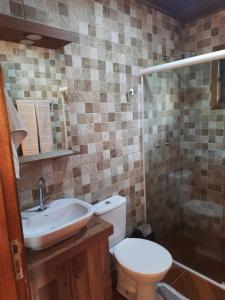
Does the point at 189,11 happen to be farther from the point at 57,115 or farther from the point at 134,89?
the point at 57,115

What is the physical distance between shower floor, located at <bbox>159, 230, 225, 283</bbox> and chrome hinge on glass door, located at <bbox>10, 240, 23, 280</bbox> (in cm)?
202

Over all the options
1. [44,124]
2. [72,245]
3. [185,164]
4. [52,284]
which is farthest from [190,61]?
[52,284]

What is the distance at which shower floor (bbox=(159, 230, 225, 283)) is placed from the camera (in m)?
2.13

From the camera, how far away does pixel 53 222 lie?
1.50m

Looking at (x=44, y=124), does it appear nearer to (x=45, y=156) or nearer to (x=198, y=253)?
(x=45, y=156)

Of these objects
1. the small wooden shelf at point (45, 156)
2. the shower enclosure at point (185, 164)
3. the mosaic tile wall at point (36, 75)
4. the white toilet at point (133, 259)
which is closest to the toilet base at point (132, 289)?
the white toilet at point (133, 259)

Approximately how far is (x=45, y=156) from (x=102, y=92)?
2.57ft

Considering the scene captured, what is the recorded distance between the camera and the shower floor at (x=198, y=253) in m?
2.13

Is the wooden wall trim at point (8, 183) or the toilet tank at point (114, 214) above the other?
the wooden wall trim at point (8, 183)

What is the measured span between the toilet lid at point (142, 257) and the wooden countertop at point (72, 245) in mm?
396

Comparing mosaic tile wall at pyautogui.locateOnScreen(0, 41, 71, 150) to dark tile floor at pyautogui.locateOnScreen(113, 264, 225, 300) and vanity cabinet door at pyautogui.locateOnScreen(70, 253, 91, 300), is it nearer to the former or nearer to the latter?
vanity cabinet door at pyautogui.locateOnScreen(70, 253, 91, 300)

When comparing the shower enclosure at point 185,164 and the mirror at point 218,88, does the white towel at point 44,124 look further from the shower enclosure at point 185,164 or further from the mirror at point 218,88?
the mirror at point 218,88

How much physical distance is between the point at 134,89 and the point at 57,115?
900 millimetres

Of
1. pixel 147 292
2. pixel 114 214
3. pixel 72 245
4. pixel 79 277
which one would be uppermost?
pixel 72 245
